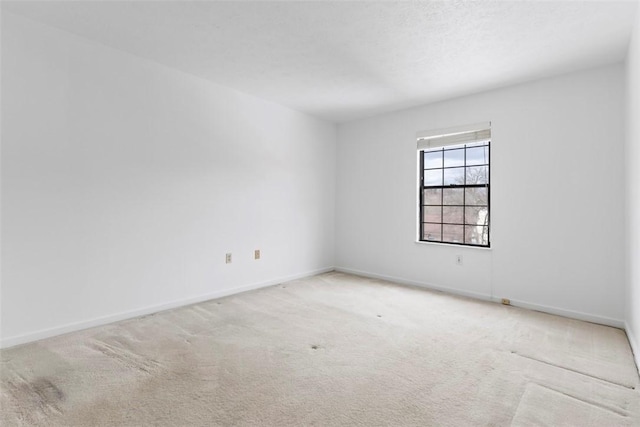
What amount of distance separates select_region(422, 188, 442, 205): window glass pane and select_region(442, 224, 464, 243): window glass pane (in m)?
0.36

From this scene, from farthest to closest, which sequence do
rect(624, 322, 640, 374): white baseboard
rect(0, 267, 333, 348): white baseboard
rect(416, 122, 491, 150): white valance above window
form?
rect(416, 122, 491, 150): white valance above window, rect(0, 267, 333, 348): white baseboard, rect(624, 322, 640, 374): white baseboard

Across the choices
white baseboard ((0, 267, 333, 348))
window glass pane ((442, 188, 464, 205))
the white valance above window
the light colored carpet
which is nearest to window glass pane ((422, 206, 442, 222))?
window glass pane ((442, 188, 464, 205))

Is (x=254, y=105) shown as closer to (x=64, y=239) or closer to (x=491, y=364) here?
(x=64, y=239)

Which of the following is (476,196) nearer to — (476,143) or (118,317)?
(476,143)

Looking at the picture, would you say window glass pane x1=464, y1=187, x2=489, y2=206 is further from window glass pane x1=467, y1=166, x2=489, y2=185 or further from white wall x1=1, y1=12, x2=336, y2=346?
white wall x1=1, y1=12, x2=336, y2=346

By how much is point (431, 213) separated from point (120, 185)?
12.3ft

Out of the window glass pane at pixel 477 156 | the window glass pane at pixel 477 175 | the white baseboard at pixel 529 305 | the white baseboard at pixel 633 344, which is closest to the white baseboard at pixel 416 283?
the white baseboard at pixel 529 305

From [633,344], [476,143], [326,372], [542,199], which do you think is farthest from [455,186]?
[326,372]

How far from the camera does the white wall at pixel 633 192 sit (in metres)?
2.28

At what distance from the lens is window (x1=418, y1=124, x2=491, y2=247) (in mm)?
4016

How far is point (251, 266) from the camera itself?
4184 mm

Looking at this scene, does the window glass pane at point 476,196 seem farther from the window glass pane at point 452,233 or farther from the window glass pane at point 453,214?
the window glass pane at point 452,233

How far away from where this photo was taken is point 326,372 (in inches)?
84.0

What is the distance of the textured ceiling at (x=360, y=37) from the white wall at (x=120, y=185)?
0.34 meters
